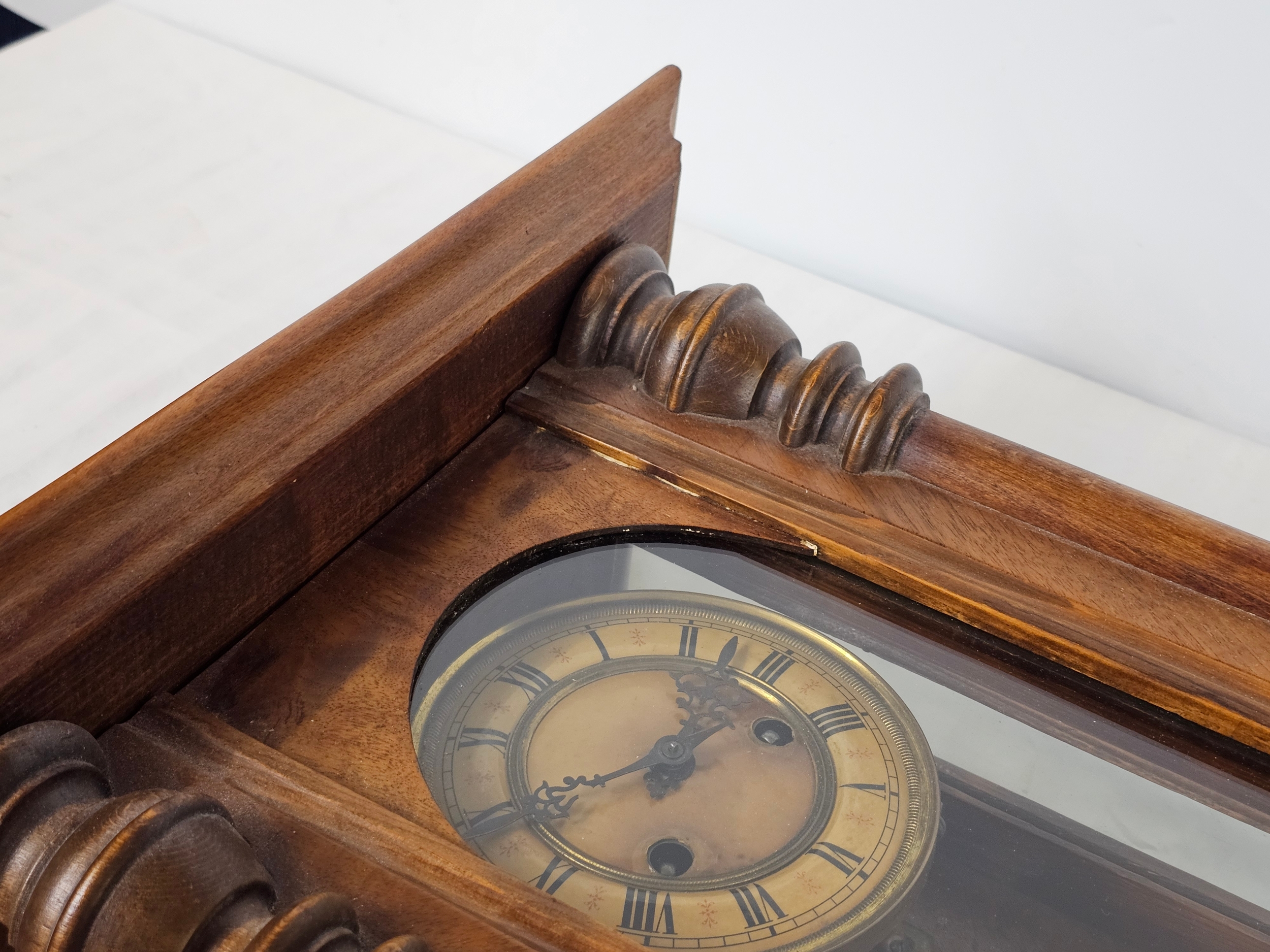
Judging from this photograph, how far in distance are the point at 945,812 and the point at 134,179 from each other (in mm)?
2052

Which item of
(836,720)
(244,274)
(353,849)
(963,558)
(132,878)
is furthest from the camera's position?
(244,274)

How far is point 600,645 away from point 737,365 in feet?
1.17

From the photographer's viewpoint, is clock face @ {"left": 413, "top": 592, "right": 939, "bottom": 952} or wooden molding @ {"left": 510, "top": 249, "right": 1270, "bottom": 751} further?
wooden molding @ {"left": 510, "top": 249, "right": 1270, "bottom": 751}

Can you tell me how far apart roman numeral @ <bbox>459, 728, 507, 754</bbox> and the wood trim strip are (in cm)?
34

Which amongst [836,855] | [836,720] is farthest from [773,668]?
[836,855]

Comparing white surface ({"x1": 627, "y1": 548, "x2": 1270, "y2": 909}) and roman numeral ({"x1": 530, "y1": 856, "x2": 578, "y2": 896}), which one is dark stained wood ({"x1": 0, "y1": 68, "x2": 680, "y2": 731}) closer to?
roman numeral ({"x1": 530, "y1": 856, "x2": 578, "y2": 896})

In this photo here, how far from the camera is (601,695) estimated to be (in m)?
1.28

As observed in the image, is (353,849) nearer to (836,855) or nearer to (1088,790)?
(836,855)

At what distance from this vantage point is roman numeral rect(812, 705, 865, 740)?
1.28 m

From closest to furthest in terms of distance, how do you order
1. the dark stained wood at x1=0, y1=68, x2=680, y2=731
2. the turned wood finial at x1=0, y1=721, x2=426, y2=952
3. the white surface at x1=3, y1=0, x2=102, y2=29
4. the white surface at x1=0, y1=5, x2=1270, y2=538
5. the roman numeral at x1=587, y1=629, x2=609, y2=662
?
the turned wood finial at x1=0, y1=721, x2=426, y2=952 → the dark stained wood at x1=0, y1=68, x2=680, y2=731 → the roman numeral at x1=587, y1=629, x2=609, y2=662 → the white surface at x1=0, y1=5, x2=1270, y2=538 → the white surface at x1=3, y1=0, x2=102, y2=29

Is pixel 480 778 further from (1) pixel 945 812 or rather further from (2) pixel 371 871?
(1) pixel 945 812

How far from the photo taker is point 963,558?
1.40 m

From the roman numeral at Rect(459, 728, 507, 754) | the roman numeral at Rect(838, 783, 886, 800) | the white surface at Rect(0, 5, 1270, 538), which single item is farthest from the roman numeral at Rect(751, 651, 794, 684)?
the white surface at Rect(0, 5, 1270, 538)

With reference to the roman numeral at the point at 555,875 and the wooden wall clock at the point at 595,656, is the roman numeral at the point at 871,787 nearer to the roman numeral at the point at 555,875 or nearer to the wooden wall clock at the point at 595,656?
the wooden wall clock at the point at 595,656
